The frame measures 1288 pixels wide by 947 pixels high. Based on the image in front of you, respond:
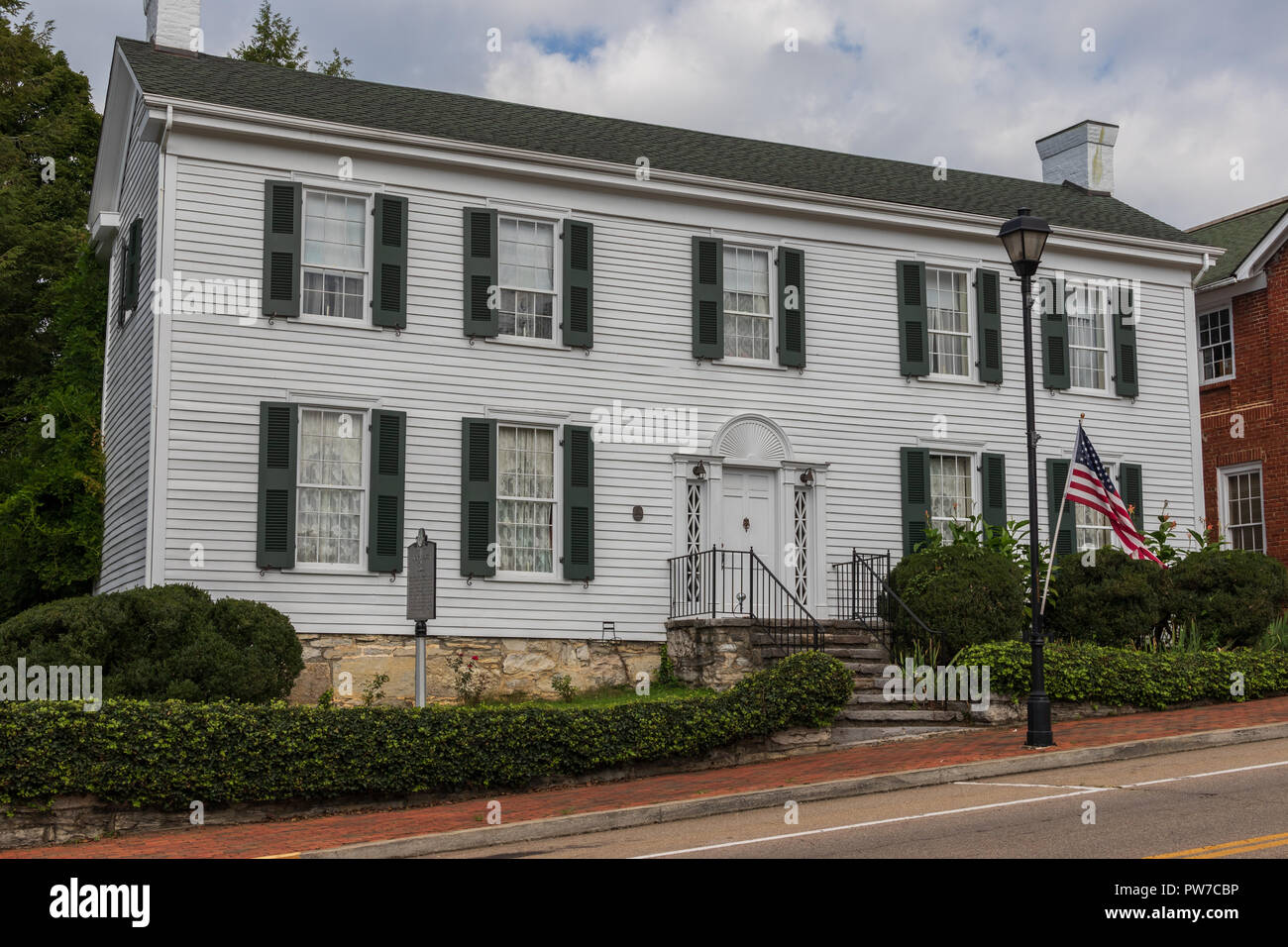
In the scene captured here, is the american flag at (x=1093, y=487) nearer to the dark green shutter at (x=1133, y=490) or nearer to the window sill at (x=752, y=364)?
the window sill at (x=752, y=364)

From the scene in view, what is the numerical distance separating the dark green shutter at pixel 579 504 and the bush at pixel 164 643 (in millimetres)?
4148

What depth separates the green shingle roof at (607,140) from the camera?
17.9m

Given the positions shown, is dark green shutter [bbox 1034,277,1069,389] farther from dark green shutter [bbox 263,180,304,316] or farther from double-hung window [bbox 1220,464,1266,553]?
dark green shutter [bbox 263,180,304,316]

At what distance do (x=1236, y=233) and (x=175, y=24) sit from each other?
20326 millimetres

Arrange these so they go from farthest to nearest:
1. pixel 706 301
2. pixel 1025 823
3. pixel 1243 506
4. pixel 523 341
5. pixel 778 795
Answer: pixel 1243 506 < pixel 706 301 < pixel 523 341 < pixel 778 795 < pixel 1025 823

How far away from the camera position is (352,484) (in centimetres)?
1703

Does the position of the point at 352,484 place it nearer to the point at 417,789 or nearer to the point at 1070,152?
the point at 417,789

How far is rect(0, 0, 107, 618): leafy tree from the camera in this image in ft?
62.4

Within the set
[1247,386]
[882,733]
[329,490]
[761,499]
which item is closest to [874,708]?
[882,733]

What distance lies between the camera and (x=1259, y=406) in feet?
82.6

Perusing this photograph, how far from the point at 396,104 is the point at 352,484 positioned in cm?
592

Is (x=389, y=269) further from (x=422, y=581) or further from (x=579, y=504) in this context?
(x=422, y=581)

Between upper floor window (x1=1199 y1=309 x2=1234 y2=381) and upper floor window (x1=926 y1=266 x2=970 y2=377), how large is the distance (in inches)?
306
